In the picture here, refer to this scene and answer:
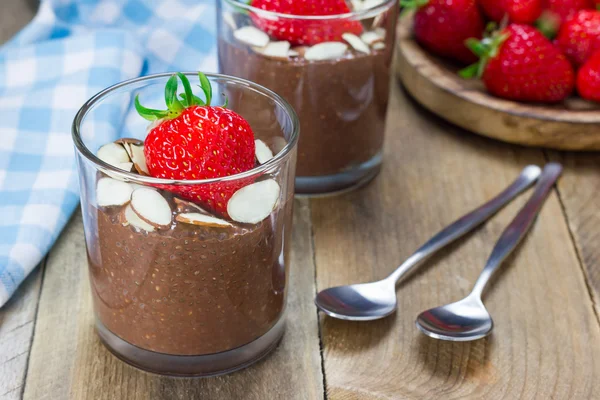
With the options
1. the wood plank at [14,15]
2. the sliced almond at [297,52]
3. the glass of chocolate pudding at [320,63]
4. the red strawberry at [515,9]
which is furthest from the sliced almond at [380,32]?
the wood plank at [14,15]

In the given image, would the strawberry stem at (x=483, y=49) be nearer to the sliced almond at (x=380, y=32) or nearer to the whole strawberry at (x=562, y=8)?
the whole strawberry at (x=562, y=8)

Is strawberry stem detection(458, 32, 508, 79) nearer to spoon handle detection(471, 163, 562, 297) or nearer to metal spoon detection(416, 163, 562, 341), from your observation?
spoon handle detection(471, 163, 562, 297)

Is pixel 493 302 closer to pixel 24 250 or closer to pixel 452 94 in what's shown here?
pixel 452 94

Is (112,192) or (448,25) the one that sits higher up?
(112,192)

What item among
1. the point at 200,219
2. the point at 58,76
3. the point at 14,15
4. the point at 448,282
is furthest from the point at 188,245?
the point at 14,15

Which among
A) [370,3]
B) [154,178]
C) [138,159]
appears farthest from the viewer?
[370,3]

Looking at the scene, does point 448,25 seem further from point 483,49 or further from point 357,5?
point 357,5

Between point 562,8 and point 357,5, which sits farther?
point 562,8

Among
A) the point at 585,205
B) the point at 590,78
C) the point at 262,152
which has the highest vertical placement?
the point at 262,152

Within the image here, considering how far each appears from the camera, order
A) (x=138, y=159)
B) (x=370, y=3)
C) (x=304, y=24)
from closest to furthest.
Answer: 1. (x=138, y=159)
2. (x=304, y=24)
3. (x=370, y=3)
